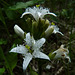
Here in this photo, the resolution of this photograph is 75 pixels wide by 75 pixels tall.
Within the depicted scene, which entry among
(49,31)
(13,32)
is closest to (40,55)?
(49,31)

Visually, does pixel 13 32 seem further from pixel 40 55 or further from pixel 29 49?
pixel 40 55

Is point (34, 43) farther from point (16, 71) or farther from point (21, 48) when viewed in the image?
point (16, 71)

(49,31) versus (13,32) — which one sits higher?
(13,32)

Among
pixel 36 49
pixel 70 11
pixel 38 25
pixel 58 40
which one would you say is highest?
pixel 70 11

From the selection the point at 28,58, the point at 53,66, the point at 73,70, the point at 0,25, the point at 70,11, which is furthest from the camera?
the point at 70,11

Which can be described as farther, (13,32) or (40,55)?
(13,32)

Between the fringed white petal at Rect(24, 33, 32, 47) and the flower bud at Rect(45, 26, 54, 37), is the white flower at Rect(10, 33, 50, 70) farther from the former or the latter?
the flower bud at Rect(45, 26, 54, 37)

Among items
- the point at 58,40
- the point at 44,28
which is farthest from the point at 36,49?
the point at 58,40

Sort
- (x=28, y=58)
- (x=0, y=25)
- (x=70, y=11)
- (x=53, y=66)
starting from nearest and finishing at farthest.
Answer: (x=28, y=58)
(x=53, y=66)
(x=0, y=25)
(x=70, y=11)

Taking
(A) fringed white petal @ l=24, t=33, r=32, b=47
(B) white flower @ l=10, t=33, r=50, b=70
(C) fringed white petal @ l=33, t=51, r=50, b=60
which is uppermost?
(A) fringed white petal @ l=24, t=33, r=32, b=47

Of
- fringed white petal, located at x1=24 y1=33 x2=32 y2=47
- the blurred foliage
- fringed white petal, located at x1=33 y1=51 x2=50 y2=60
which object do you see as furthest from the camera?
the blurred foliage

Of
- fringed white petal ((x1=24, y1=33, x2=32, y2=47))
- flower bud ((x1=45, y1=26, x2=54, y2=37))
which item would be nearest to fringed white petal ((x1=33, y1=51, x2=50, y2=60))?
fringed white petal ((x1=24, y1=33, x2=32, y2=47))
